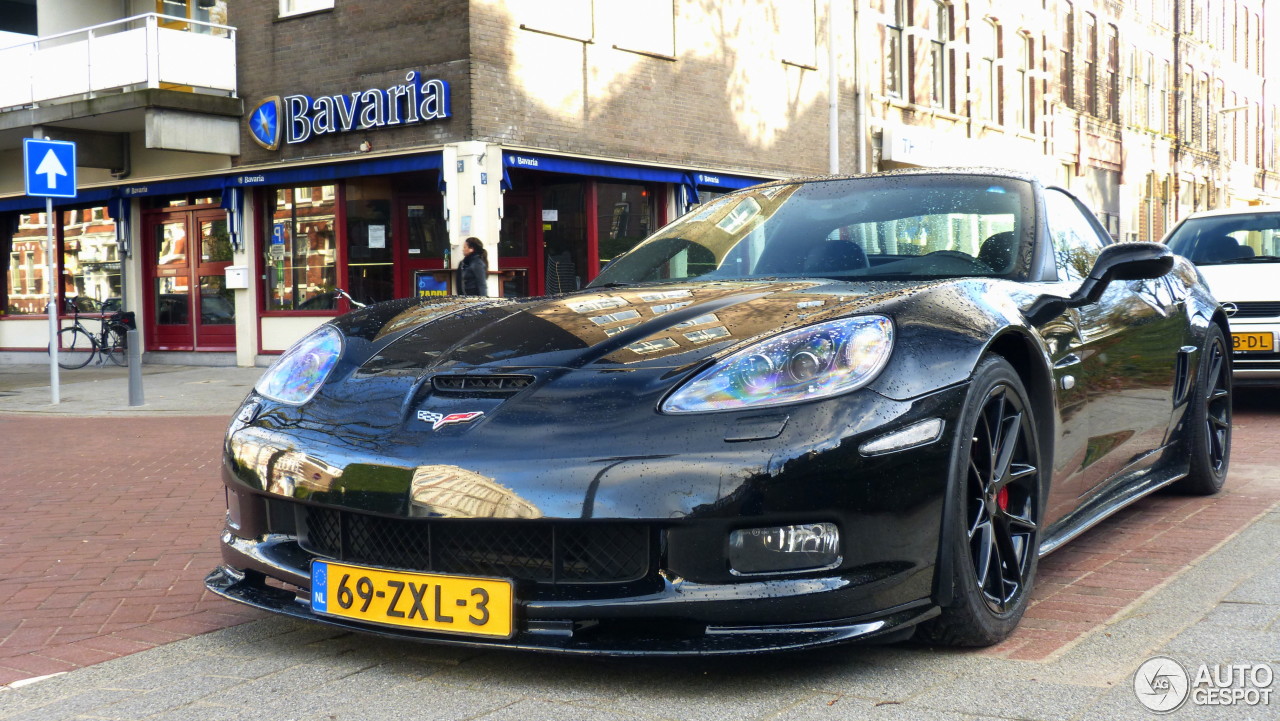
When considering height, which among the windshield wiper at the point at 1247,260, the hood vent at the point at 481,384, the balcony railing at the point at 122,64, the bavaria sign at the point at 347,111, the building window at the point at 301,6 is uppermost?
the building window at the point at 301,6

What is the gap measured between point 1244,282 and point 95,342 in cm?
1584

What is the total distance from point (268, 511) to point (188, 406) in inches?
376

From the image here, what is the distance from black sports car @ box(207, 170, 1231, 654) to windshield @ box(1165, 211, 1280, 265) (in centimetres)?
665

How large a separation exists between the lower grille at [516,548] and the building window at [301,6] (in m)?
14.6

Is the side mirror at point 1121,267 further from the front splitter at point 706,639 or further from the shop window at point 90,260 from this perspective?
the shop window at point 90,260

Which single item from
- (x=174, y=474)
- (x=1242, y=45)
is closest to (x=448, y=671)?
(x=174, y=474)

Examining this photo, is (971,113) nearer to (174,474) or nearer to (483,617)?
(174,474)

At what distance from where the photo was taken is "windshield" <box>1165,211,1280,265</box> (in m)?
9.66

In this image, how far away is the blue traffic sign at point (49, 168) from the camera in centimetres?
1228

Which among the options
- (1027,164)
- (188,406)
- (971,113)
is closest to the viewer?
(188,406)

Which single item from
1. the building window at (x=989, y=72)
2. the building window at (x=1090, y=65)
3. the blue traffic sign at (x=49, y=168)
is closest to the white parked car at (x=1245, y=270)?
the blue traffic sign at (x=49, y=168)

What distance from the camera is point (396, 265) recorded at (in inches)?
658

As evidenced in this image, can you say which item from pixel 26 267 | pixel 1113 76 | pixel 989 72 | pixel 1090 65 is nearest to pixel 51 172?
pixel 26 267

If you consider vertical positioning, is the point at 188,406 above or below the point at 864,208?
below
